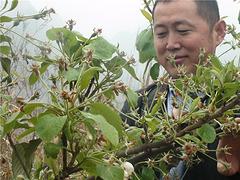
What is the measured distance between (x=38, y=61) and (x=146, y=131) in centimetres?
15

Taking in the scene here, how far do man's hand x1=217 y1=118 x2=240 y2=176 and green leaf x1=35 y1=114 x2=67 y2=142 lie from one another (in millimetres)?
203

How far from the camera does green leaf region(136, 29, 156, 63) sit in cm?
82

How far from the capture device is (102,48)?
0.53 metres

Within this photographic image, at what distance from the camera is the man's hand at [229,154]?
1.77 ft

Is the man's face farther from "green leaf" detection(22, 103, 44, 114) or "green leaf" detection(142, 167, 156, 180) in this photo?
"green leaf" detection(22, 103, 44, 114)

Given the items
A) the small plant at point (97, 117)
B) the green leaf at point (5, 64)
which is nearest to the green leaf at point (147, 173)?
the small plant at point (97, 117)

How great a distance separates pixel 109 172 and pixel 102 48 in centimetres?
16

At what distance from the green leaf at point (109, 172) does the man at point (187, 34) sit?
1.28 feet

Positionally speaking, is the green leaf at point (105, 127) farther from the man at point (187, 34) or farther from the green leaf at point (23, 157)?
the man at point (187, 34)

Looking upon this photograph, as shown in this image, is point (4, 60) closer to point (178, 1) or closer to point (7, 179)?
point (7, 179)

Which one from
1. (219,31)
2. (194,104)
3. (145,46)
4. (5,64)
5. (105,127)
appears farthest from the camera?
(219,31)

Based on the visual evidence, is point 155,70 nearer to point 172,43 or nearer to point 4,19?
point 172,43

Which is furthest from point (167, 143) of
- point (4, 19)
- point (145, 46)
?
point (145, 46)

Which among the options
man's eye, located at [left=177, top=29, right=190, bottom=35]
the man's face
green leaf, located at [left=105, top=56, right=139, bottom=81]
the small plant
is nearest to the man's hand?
the small plant
